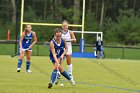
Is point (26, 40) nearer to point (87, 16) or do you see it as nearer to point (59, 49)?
point (59, 49)

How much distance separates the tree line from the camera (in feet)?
195

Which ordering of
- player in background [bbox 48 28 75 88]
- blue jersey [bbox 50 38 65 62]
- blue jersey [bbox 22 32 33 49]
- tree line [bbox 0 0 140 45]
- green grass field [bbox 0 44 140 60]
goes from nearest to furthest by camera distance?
player in background [bbox 48 28 75 88]
blue jersey [bbox 50 38 65 62]
blue jersey [bbox 22 32 33 49]
green grass field [bbox 0 44 140 60]
tree line [bbox 0 0 140 45]

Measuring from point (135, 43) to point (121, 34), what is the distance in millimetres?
2391

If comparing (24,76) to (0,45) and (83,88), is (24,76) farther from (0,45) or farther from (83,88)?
(0,45)

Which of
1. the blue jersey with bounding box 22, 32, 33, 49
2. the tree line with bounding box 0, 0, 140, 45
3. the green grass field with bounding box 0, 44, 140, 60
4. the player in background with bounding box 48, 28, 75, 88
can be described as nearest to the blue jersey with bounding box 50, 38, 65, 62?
the player in background with bounding box 48, 28, 75, 88

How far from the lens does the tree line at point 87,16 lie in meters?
59.3

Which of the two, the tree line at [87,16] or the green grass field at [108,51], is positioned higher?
the tree line at [87,16]

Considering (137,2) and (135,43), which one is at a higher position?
(137,2)

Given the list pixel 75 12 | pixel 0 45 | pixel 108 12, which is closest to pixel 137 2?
pixel 108 12

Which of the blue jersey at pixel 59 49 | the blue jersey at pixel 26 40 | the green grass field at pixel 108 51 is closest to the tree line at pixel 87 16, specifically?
the green grass field at pixel 108 51

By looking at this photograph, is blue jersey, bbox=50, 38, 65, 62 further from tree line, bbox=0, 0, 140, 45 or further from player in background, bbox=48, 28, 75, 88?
tree line, bbox=0, 0, 140, 45

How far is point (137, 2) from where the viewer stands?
79.3 m

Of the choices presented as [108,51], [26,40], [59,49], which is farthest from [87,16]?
[59,49]

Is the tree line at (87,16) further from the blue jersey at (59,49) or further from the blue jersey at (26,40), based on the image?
the blue jersey at (59,49)
